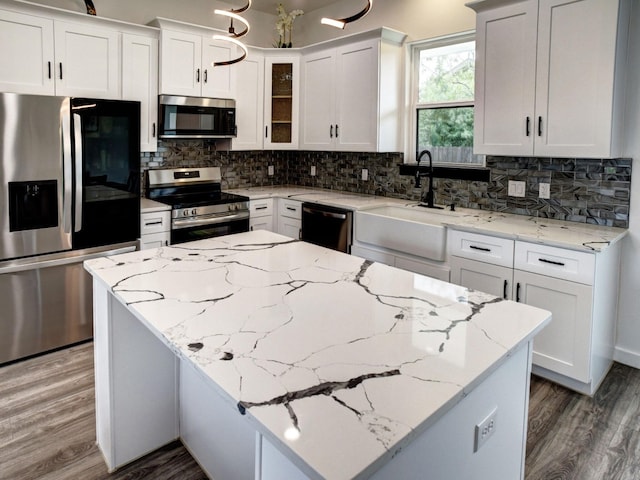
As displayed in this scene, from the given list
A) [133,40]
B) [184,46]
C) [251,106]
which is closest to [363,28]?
[251,106]

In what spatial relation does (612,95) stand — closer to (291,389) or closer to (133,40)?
(291,389)

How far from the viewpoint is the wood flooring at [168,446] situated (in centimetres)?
211

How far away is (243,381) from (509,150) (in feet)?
8.56

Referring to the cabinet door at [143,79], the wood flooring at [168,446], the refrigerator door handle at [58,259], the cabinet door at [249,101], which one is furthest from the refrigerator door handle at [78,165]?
the cabinet door at [249,101]

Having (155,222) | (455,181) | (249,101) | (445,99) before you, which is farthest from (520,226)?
(249,101)

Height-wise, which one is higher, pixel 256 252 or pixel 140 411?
pixel 256 252

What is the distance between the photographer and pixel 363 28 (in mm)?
4449

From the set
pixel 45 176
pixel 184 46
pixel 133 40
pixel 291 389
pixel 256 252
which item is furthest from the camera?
pixel 184 46

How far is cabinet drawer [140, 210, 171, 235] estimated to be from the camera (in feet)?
12.0

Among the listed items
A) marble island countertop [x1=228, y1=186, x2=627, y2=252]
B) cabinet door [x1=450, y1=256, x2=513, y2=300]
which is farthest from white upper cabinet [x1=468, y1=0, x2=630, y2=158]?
cabinet door [x1=450, y1=256, x2=513, y2=300]

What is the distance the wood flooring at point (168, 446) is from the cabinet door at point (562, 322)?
0.17 m

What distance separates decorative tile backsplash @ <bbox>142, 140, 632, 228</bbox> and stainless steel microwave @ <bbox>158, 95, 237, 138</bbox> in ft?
1.28

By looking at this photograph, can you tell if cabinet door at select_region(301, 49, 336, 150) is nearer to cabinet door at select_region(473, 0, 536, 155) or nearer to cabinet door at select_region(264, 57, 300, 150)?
cabinet door at select_region(264, 57, 300, 150)

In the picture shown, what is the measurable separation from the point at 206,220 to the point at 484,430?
3147 mm
